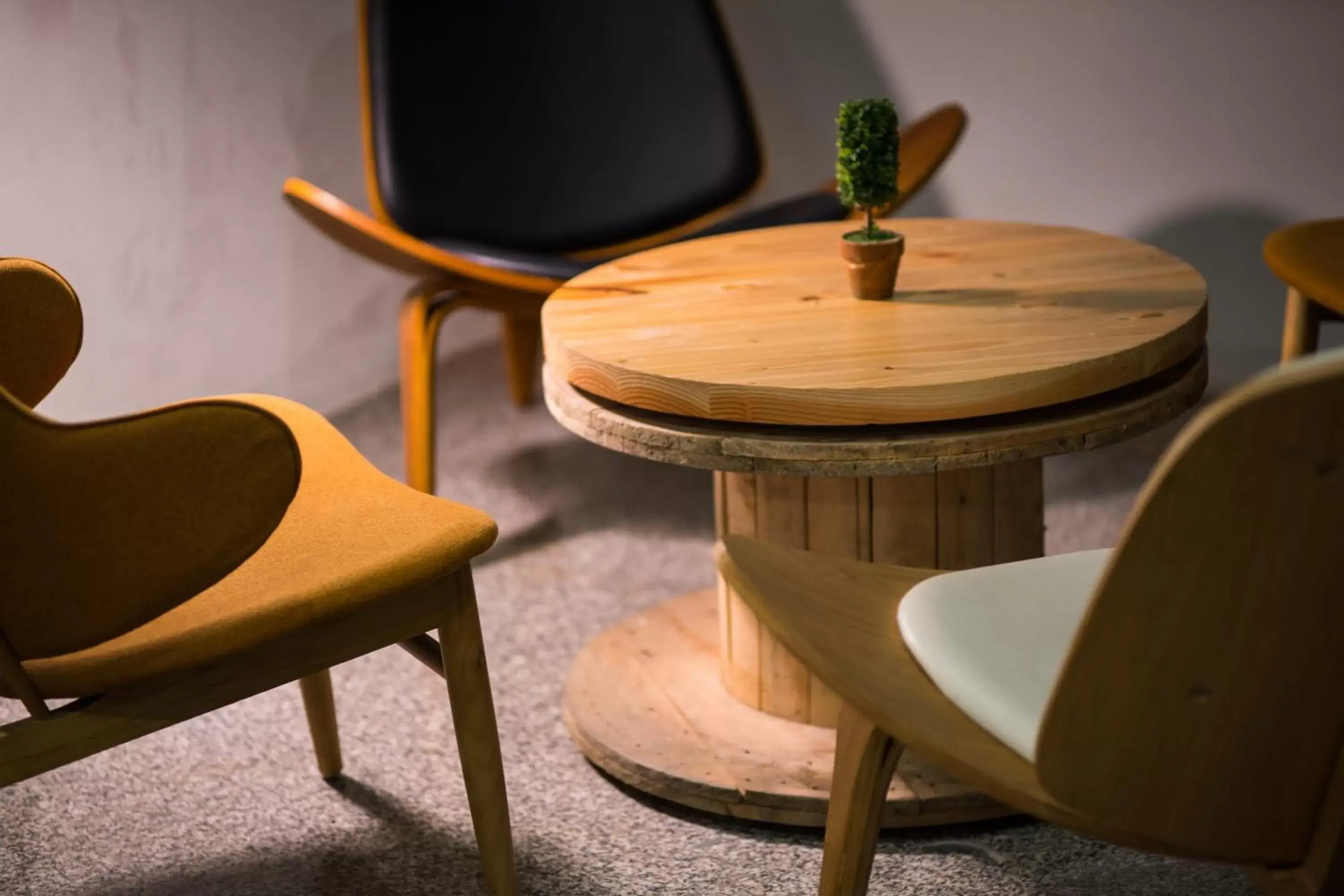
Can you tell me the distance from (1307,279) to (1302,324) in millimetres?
99

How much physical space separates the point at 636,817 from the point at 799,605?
0.72 meters

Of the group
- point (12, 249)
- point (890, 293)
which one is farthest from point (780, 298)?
point (12, 249)

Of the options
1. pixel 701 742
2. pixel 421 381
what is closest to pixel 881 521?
pixel 701 742

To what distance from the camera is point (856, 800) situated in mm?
1295

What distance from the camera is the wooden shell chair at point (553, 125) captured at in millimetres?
3055

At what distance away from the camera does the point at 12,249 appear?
2760mm

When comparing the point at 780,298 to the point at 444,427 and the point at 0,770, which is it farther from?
the point at 444,427

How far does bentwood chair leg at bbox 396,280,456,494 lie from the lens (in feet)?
8.64

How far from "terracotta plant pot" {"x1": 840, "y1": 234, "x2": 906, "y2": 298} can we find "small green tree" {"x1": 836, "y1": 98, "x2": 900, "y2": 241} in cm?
5

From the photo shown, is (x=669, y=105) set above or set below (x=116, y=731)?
above

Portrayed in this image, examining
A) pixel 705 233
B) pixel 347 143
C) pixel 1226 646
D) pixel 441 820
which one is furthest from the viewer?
pixel 347 143

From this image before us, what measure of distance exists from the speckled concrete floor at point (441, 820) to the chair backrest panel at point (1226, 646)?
0.71 meters

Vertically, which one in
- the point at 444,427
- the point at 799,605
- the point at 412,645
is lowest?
the point at 444,427

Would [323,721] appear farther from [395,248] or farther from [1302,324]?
[1302,324]
